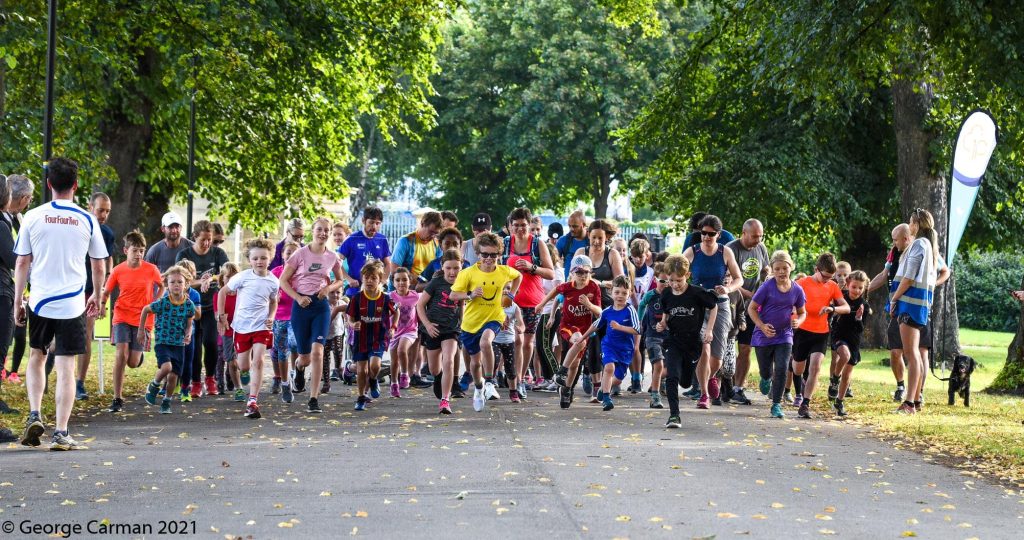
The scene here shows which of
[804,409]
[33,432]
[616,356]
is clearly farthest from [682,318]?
[33,432]

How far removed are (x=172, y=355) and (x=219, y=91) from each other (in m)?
8.46

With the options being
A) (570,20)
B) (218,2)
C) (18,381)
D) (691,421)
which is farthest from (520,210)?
→ (570,20)

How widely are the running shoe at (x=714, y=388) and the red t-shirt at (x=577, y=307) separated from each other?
1408mm

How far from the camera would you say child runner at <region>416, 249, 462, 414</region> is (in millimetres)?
13367

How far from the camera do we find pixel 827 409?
1471cm

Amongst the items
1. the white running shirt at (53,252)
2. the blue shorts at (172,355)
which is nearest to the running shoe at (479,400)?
the blue shorts at (172,355)

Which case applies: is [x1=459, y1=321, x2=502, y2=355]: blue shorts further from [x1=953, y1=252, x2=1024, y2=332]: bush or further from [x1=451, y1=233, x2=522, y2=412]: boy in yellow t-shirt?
[x1=953, y1=252, x2=1024, y2=332]: bush

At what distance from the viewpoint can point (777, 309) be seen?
44.7 ft

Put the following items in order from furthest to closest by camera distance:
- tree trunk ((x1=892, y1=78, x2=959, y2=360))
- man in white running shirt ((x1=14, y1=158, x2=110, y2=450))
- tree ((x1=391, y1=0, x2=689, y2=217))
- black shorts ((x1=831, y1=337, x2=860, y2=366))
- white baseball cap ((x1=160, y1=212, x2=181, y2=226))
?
1. tree ((x1=391, y1=0, x2=689, y2=217))
2. tree trunk ((x1=892, y1=78, x2=959, y2=360))
3. white baseball cap ((x1=160, y1=212, x2=181, y2=226))
4. black shorts ((x1=831, y1=337, x2=860, y2=366))
5. man in white running shirt ((x1=14, y1=158, x2=110, y2=450))

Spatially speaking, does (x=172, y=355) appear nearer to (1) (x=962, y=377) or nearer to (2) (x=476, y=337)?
(2) (x=476, y=337)

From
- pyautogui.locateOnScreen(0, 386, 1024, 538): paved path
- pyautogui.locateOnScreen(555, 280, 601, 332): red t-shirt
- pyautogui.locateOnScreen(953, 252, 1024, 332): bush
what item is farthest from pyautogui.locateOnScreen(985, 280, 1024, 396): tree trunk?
pyautogui.locateOnScreen(953, 252, 1024, 332): bush

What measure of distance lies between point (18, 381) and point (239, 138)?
11.0 meters

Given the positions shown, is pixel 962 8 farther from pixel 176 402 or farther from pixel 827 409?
pixel 176 402

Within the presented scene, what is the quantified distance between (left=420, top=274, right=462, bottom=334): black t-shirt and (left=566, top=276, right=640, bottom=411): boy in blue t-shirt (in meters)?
1.24
